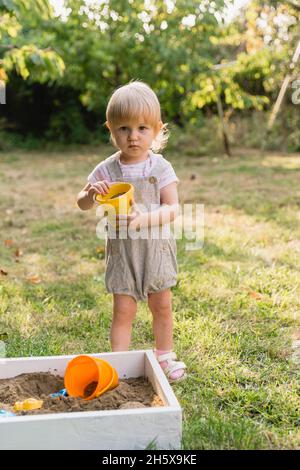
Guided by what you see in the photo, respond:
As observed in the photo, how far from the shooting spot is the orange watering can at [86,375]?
6.77 feet

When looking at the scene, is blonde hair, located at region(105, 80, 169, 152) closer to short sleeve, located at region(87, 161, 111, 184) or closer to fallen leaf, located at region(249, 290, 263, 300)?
short sleeve, located at region(87, 161, 111, 184)

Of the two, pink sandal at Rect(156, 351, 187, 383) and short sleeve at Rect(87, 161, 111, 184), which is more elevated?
short sleeve at Rect(87, 161, 111, 184)

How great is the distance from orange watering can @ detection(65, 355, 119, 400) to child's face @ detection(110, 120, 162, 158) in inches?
31.4

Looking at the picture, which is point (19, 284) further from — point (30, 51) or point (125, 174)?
point (30, 51)

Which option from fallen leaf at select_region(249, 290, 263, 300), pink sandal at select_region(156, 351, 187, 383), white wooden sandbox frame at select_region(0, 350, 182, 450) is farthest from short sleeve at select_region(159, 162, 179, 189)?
fallen leaf at select_region(249, 290, 263, 300)

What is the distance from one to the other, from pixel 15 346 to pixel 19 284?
0.97m

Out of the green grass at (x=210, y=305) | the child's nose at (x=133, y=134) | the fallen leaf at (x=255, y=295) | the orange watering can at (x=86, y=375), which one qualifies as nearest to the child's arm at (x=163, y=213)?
the child's nose at (x=133, y=134)

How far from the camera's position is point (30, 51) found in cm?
445

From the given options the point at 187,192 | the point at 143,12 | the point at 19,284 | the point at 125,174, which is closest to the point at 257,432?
the point at 125,174

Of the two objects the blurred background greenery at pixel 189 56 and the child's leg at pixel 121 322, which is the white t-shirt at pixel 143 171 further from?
the blurred background greenery at pixel 189 56

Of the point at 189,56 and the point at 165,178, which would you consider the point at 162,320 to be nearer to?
the point at 165,178

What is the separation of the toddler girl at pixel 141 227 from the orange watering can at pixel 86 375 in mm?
357

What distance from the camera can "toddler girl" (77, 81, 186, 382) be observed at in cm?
231

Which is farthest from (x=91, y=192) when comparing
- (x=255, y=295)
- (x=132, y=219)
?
(x=255, y=295)
